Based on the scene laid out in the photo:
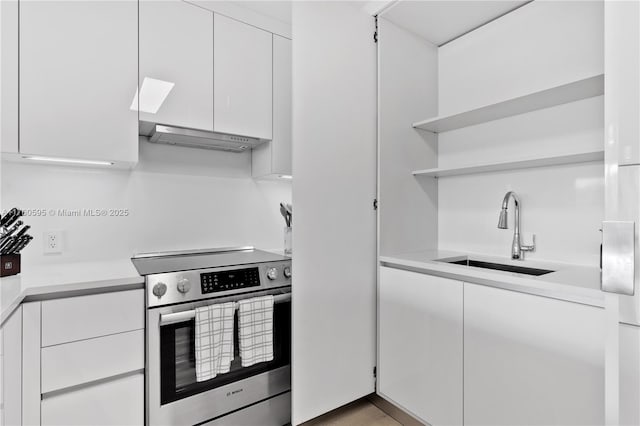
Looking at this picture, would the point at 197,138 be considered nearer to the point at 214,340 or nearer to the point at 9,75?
the point at 9,75

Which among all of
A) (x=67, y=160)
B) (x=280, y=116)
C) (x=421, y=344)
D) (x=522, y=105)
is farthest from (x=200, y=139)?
(x=522, y=105)

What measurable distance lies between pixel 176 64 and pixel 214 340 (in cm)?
142

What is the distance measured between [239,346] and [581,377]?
1.39m

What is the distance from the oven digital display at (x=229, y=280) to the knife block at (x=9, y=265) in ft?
2.50

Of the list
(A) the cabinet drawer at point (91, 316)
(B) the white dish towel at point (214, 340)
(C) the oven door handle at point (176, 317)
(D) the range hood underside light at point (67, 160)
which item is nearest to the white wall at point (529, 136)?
(B) the white dish towel at point (214, 340)

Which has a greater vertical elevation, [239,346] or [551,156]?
[551,156]

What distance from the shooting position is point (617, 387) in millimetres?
783

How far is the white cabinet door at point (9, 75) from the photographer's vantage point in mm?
1352

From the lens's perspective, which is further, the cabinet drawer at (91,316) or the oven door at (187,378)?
the oven door at (187,378)

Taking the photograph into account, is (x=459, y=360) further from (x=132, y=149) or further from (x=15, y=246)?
(x=15, y=246)

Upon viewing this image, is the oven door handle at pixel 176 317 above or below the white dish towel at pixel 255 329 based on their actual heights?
above

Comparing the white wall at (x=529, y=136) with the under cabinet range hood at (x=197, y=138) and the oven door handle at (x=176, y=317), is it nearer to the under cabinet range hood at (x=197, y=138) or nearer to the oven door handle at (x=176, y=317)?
the under cabinet range hood at (x=197, y=138)

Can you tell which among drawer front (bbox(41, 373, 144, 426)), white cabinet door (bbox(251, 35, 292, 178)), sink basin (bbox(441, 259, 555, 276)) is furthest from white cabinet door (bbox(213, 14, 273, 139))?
sink basin (bbox(441, 259, 555, 276))

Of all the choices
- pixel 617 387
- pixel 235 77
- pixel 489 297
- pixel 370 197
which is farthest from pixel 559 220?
pixel 235 77
